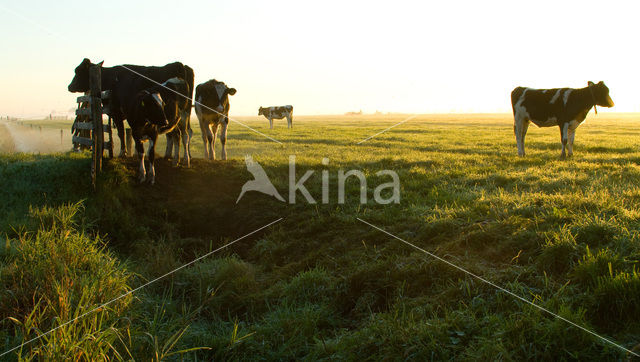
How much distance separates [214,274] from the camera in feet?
17.6

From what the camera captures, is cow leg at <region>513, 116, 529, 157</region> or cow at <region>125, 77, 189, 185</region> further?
cow leg at <region>513, 116, 529, 157</region>

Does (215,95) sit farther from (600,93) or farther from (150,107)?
(600,93)

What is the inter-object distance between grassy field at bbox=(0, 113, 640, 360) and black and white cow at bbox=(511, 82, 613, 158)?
231 inches

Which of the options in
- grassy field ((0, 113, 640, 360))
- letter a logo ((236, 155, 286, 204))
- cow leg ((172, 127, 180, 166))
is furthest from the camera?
cow leg ((172, 127, 180, 166))

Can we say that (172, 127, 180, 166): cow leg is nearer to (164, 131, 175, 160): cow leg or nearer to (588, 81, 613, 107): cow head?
(164, 131, 175, 160): cow leg

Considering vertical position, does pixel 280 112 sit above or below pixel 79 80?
above

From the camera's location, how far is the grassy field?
11.5ft

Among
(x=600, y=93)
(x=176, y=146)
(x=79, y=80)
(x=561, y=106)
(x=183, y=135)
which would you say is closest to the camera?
(x=176, y=146)

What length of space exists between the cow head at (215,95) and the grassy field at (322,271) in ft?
14.6

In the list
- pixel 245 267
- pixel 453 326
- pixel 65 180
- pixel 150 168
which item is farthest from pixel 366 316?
pixel 65 180

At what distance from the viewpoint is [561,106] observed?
13.9 m

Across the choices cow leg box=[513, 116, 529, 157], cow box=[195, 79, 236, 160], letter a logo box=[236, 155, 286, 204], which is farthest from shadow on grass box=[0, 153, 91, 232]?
cow leg box=[513, 116, 529, 157]

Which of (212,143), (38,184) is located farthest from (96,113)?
(212,143)

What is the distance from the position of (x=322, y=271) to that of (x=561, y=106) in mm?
12545
